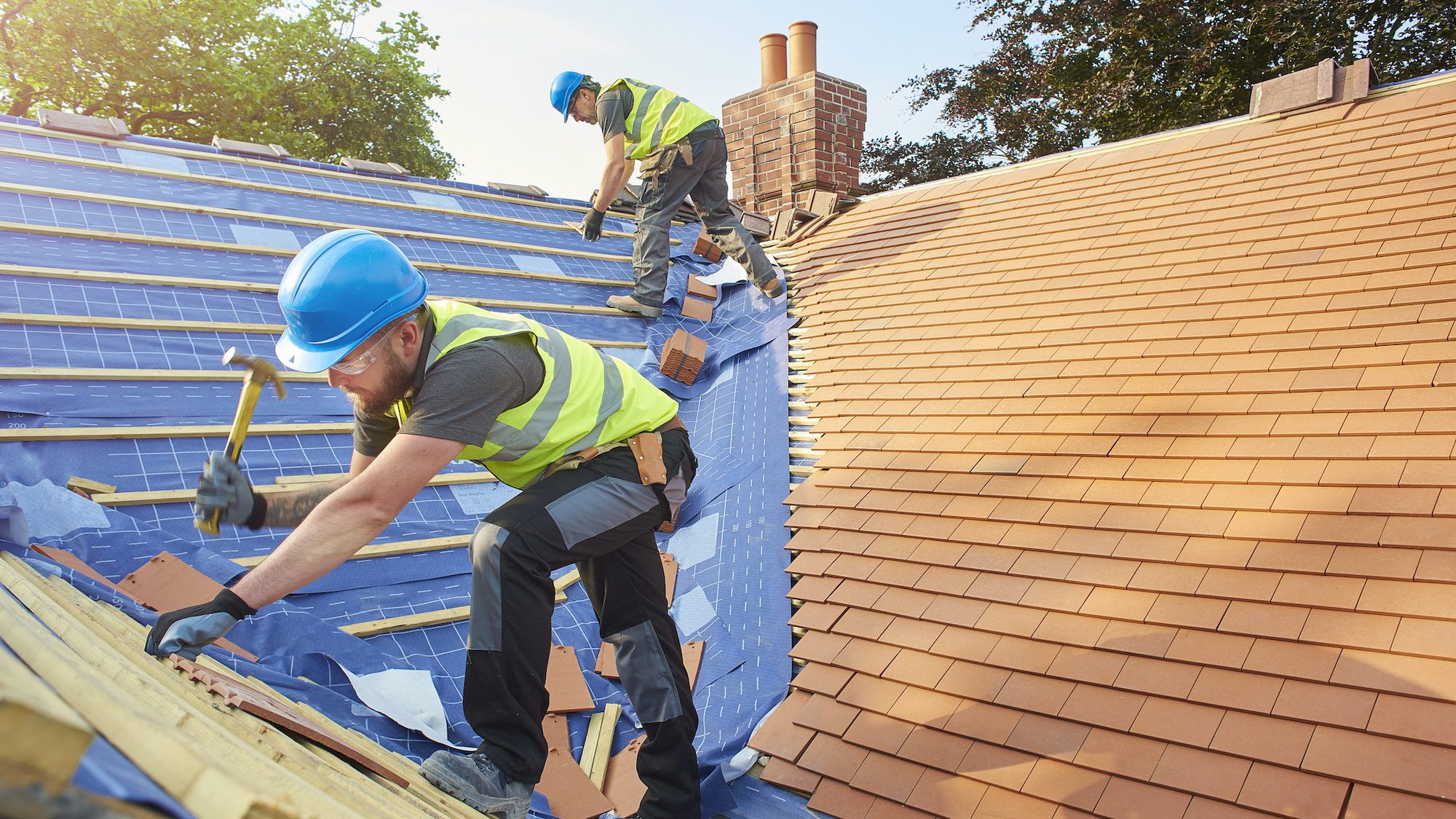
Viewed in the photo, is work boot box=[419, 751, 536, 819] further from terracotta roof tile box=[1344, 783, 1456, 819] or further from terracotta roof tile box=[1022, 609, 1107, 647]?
terracotta roof tile box=[1344, 783, 1456, 819]

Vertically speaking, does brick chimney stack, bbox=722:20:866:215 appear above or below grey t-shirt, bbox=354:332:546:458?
above

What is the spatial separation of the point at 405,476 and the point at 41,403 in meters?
2.15

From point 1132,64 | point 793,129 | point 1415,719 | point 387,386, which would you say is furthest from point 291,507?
point 1132,64

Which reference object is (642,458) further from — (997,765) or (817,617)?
(997,765)

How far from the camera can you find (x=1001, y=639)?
272cm

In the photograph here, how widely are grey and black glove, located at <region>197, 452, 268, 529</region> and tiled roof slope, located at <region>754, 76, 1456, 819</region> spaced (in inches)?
63.1

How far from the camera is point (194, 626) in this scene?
182cm

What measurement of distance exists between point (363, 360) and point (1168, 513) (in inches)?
91.4

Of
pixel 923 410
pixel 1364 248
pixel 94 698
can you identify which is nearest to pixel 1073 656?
pixel 923 410

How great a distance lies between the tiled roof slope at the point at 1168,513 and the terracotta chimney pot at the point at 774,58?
406 centimetres

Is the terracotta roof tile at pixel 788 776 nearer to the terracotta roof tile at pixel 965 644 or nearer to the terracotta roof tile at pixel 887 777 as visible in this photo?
the terracotta roof tile at pixel 887 777

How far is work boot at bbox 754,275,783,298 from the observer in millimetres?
5539

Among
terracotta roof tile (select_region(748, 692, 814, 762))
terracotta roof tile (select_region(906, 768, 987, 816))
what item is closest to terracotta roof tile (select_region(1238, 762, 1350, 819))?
terracotta roof tile (select_region(906, 768, 987, 816))

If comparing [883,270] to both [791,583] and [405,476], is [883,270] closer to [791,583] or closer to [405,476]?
[791,583]
